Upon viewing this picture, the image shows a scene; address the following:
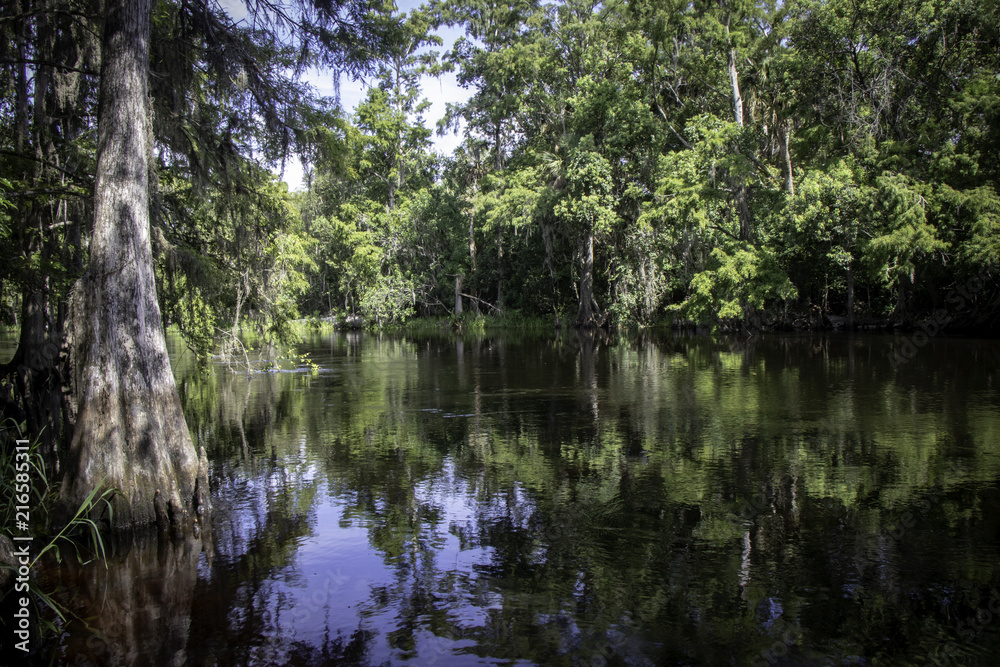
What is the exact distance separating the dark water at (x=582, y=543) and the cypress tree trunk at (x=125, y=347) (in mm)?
703

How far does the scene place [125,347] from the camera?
7.08 metres

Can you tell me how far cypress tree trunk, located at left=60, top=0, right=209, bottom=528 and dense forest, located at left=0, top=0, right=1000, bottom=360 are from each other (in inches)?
50.4

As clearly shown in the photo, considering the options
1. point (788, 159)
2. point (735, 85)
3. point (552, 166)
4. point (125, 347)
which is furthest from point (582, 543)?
point (552, 166)

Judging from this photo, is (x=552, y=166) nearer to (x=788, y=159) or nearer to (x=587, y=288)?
(x=587, y=288)

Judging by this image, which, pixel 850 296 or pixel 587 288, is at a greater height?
pixel 587 288

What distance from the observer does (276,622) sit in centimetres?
532

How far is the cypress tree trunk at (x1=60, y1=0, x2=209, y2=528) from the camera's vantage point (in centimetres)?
680

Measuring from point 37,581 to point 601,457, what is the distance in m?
6.54

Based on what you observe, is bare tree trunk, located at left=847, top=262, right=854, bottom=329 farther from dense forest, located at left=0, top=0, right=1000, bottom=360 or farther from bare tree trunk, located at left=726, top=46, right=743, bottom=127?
bare tree trunk, located at left=726, top=46, right=743, bottom=127

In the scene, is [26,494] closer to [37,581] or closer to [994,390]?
[37,581]

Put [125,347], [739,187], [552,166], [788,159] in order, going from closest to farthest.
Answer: [125,347]
[788,159]
[739,187]
[552,166]

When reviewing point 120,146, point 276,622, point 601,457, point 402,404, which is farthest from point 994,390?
point 120,146

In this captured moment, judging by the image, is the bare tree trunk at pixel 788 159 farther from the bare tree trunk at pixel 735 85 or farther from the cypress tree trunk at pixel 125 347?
the cypress tree trunk at pixel 125 347

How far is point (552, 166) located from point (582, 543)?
31070 mm
